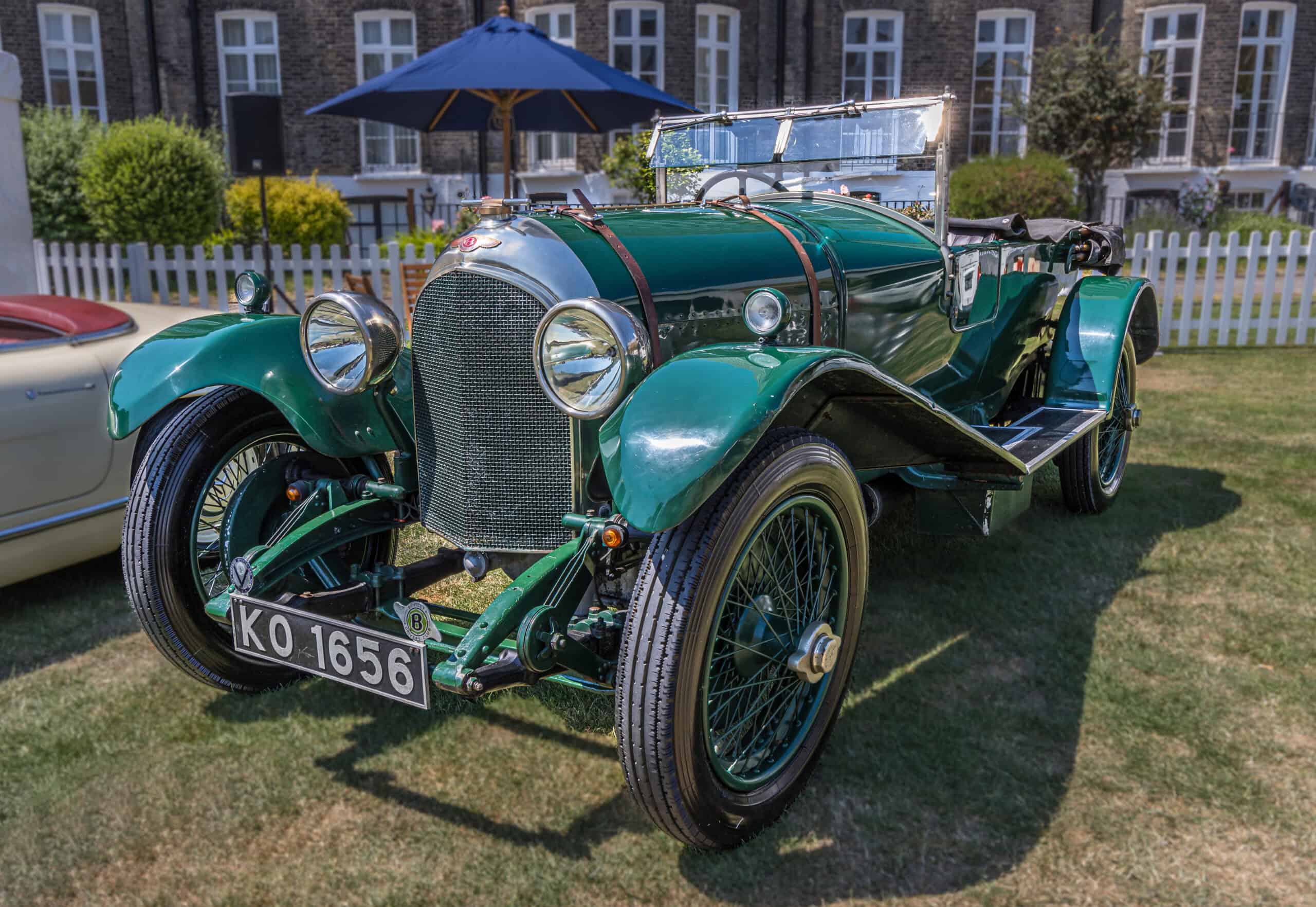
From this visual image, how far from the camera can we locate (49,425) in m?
3.66

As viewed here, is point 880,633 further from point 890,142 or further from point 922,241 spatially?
point 890,142

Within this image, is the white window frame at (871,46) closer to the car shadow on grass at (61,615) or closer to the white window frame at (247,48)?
the white window frame at (247,48)

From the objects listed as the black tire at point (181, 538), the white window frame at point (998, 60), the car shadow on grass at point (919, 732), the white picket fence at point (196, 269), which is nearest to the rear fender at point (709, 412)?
the car shadow on grass at point (919, 732)

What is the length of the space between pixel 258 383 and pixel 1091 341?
3318 millimetres

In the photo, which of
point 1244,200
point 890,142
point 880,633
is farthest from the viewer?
point 1244,200

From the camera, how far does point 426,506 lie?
2.87 meters

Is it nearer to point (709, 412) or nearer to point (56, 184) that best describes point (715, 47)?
point (56, 184)

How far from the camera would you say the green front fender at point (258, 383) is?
2.96m

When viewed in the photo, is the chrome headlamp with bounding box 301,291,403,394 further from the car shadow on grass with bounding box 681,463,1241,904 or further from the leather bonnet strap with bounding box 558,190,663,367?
the car shadow on grass with bounding box 681,463,1241,904

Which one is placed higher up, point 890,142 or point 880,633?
point 890,142

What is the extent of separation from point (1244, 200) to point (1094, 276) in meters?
18.2

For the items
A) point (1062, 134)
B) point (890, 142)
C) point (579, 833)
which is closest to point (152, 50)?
point (1062, 134)

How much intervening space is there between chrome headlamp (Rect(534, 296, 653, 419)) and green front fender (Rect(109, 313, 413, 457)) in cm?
81

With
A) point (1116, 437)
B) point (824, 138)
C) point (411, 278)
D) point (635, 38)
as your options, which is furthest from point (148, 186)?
point (1116, 437)
